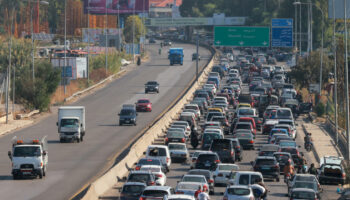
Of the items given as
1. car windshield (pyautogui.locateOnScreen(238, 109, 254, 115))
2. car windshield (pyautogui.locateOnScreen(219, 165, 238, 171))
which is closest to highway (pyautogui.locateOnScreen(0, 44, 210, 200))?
car windshield (pyautogui.locateOnScreen(219, 165, 238, 171))

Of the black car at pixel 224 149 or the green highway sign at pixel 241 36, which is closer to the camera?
the black car at pixel 224 149

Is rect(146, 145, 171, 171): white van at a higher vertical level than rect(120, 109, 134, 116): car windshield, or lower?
lower

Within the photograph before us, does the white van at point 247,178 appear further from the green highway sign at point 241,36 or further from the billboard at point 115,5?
the billboard at point 115,5

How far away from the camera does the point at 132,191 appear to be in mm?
30922

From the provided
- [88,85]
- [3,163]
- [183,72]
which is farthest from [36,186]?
[183,72]

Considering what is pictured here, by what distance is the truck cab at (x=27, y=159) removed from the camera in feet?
129

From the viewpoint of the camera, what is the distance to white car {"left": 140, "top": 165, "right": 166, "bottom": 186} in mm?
36675

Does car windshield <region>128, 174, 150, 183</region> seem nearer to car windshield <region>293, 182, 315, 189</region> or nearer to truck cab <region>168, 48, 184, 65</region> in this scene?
car windshield <region>293, 182, 315, 189</region>

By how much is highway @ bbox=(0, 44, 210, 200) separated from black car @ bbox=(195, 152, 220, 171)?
5.40 m

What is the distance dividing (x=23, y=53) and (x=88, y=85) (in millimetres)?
13640

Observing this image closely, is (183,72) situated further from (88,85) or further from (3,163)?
(3,163)

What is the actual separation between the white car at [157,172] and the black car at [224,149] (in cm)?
911

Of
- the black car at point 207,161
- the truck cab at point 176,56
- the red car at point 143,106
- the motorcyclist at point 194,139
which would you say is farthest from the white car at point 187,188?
the truck cab at point 176,56

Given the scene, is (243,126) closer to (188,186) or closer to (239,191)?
(188,186)
